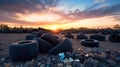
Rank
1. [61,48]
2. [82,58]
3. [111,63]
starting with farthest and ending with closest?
[61,48]
[82,58]
[111,63]

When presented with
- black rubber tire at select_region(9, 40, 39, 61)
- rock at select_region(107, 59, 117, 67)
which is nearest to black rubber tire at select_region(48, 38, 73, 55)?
black rubber tire at select_region(9, 40, 39, 61)

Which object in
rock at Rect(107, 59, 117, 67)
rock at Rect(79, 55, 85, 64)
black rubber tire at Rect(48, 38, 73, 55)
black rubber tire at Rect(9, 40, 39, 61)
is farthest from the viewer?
black rubber tire at Rect(48, 38, 73, 55)

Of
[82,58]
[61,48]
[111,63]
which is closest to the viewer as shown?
[111,63]

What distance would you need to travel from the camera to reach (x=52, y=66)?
4.01 m

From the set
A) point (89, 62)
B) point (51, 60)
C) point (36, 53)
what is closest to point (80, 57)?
point (89, 62)

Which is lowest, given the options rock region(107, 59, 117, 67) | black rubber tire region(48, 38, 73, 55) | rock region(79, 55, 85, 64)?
rock region(107, 59, 117, 67)

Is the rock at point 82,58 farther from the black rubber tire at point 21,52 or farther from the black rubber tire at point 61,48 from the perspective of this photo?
the black rubber tire at point 21,52

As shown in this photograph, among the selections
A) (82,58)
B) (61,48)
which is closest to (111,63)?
(82,58)

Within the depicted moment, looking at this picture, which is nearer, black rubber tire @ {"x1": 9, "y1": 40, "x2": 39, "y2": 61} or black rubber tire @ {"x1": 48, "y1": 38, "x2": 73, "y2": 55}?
black rubber tire @ {"x1": 9, "y1": 40, "x2": 39, "y2": 61}

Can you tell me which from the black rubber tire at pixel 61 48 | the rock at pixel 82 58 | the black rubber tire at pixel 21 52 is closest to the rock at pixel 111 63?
the rock at pixel 82 58

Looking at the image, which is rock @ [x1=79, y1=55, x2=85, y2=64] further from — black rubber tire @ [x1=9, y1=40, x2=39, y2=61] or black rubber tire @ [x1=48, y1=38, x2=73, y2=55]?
black rubber tire @ [x1=9, y1=40, x2=39, y2=61]

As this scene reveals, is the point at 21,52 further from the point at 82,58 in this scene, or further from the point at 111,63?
the point at 111,63

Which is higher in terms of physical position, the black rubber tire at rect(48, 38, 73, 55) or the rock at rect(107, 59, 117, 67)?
the black rubber tire at rect(48, 38, 73, 55)

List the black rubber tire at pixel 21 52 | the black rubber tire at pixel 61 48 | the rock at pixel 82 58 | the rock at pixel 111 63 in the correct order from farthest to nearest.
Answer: the black rubber tire at pixel 61 48, the black rubber tire at pixel 21 52, the rock at pixel 82 58, the rock at pixel 111 63
